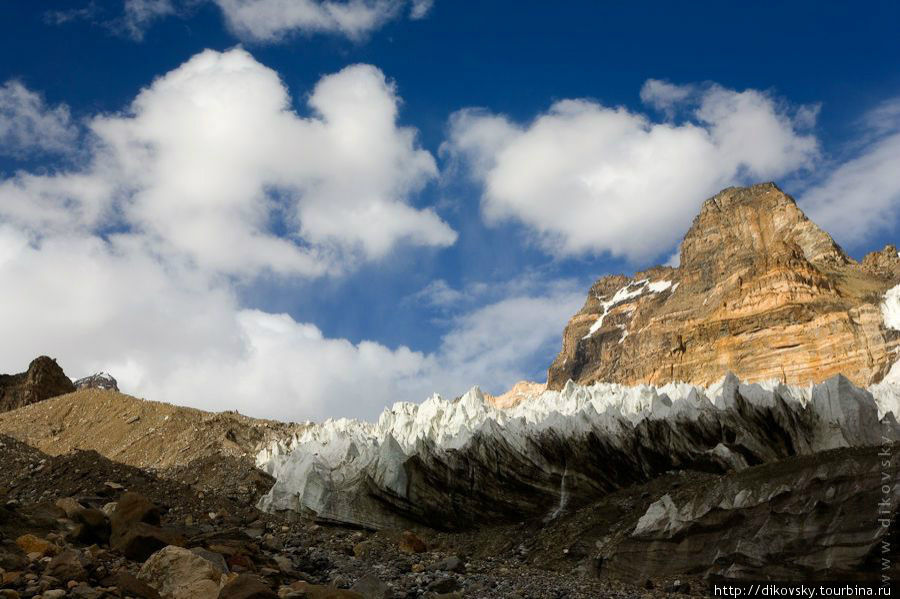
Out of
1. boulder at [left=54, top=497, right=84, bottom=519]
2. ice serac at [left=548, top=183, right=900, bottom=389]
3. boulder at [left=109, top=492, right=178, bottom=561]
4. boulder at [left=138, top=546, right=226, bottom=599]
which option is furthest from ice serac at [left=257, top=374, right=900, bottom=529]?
ice serac at [left=548, top=183, right=900, bottom=389]

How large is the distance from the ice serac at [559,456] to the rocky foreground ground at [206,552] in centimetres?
74

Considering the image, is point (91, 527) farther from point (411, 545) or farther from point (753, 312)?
point (753, 312)

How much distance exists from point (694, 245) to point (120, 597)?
126m

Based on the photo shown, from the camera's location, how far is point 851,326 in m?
64.8

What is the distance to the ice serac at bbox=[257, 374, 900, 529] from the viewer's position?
1521 centimetres

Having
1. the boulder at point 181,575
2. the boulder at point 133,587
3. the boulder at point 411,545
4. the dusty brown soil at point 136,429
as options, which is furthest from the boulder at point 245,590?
the dusty brown soil at point 136,429

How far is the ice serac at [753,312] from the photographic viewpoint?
65.7 metres

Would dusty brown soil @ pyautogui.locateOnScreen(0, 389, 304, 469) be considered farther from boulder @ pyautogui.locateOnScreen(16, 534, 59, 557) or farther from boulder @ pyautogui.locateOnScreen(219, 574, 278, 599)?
boulder @ pyautogui.locateOnScreen(219, 574, 278, 599)

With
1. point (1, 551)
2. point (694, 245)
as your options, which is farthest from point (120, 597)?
point (694, 245)

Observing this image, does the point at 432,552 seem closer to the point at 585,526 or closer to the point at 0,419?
the point at 585,526

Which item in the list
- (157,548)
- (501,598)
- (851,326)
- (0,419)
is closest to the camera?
(157,548)

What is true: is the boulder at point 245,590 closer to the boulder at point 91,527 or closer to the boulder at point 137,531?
the boulder at point 137,531

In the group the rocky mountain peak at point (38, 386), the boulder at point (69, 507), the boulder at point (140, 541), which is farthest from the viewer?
the rocky mountain peak at point (38, 386)

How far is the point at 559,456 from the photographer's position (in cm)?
1559
